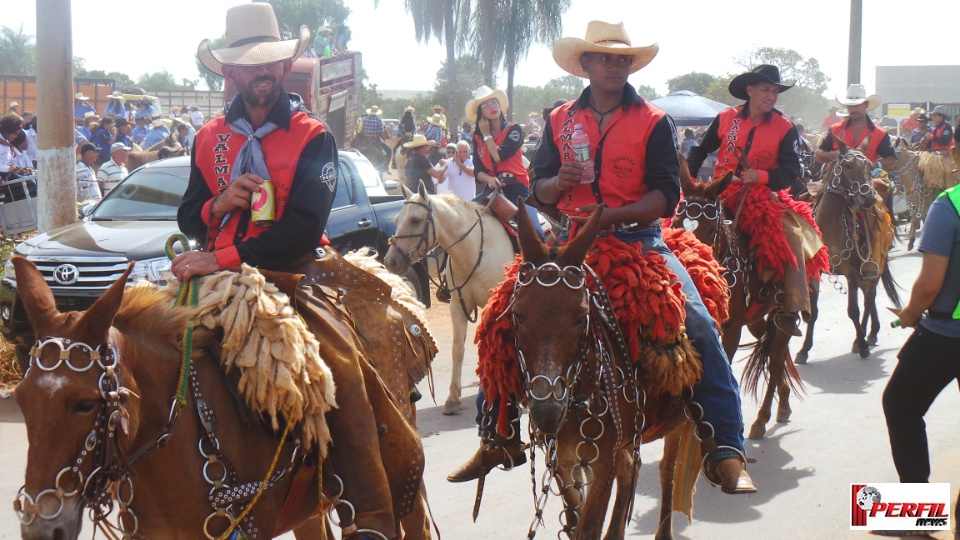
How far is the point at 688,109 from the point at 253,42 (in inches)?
830

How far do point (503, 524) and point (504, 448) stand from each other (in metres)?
1.36

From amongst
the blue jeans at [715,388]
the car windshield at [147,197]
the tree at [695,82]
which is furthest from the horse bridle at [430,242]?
the tree at [695,82]

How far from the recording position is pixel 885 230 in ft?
36.6

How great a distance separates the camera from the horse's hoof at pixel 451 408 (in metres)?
8.57

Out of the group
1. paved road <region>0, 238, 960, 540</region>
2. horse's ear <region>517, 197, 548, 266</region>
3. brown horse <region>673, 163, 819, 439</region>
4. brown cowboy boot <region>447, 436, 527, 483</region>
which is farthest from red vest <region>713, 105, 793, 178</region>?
horse's ear <region>517, 197, 548, 266</region>

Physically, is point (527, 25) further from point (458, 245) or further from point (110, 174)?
point (458, 245)

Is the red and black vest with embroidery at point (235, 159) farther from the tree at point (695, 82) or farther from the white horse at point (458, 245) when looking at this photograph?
the tree at point (695, 82)

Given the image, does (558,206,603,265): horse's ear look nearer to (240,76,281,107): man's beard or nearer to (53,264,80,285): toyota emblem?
(240,76,281,107): man's beard

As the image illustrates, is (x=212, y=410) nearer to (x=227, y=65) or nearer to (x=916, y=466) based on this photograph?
(x=227, y=65)

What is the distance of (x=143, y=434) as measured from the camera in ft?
10.8

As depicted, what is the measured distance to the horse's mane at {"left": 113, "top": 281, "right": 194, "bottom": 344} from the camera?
3371 millimetres

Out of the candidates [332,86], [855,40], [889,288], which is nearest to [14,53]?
[332,86]

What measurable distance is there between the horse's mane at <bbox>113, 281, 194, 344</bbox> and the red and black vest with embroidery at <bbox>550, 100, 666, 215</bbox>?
2127mm

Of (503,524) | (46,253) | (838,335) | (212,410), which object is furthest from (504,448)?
(838,335)
